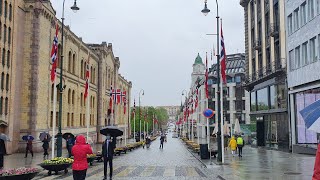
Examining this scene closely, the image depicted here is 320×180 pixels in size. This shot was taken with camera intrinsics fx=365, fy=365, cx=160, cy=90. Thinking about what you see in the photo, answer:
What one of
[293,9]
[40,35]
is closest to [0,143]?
[40,35]

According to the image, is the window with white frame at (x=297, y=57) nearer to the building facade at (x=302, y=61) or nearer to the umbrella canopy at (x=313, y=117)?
the building facade at (x=302, y=61)

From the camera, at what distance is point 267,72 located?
133 feet

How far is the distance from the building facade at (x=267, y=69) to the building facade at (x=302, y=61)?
1.80m

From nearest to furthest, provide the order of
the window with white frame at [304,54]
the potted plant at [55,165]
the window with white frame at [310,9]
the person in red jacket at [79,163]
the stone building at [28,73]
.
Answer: the person in red jacket at [79,163], the potted plant at [55,165], the window with white frame at [310,9], the window with white frame at [304,54], the stone building at [28,73]

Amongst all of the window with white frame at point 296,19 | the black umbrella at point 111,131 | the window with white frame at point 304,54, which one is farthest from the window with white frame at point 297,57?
the black umbrella at point 111,131

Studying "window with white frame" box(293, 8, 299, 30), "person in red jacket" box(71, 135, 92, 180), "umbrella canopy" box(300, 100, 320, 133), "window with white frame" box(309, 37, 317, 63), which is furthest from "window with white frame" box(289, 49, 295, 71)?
"umbrella canopy" box(300, 100, 320, 133)

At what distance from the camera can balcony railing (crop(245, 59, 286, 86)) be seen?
118 ft

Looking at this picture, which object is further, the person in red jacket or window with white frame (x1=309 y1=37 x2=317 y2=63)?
window with white frame (x1=309 y1=37 x2=317 y2=63)

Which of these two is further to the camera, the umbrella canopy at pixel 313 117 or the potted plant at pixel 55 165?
the potted plant at pixel 55 165

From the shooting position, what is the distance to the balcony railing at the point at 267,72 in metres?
36.0

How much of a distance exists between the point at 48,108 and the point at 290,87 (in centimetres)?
2570

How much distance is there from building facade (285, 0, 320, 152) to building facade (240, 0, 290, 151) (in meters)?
1.80

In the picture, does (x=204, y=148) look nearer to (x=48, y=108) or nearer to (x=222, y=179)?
(x=222, y=179)

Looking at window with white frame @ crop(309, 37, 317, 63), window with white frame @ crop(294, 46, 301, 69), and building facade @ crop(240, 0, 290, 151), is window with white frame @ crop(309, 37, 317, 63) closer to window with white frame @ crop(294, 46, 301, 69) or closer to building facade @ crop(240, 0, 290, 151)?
window with white frame @ crop(294, 46, 301, 69)
